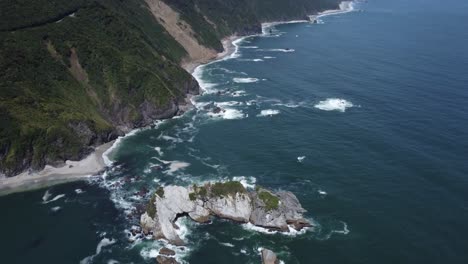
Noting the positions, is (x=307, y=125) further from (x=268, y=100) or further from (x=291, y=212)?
(x=291, y=212)

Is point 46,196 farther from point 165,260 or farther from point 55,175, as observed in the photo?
point 165,260

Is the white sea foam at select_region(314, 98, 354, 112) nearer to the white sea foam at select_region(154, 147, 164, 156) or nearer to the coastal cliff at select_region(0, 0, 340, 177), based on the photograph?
the coastal cliff at select_region(0, 0, 340, 177)

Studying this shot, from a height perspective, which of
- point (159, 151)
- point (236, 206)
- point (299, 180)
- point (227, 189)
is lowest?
point (299, 180)

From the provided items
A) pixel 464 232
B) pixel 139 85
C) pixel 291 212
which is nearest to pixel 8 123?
pixel 139 85

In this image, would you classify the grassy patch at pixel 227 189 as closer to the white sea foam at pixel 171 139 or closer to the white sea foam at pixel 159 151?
the white sea foam at pixel 159 151

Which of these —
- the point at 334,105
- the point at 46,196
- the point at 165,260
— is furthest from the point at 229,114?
the point at 165,260

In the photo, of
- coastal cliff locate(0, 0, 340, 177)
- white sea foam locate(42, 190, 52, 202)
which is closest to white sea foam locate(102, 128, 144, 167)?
coastal cliff locate(0, 0, 340, 177)

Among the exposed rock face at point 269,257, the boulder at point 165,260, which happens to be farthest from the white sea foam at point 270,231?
the boulder at point 165,260
